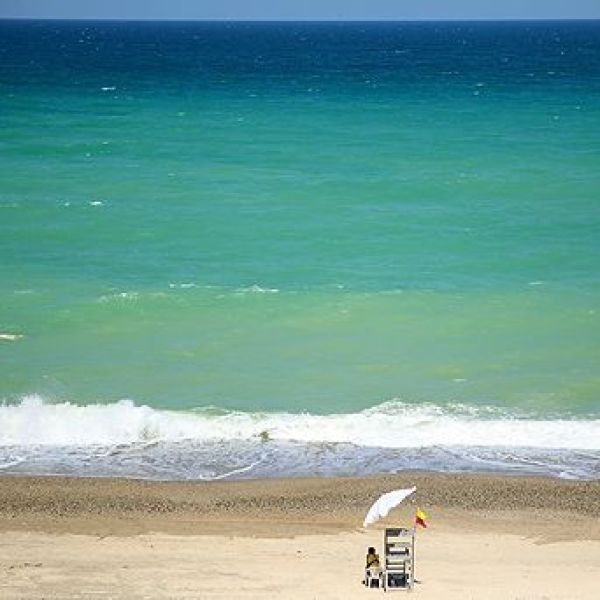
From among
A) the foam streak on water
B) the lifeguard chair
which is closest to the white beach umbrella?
the lifeguard chair

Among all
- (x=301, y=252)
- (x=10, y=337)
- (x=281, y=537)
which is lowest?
(x=281, y=537)

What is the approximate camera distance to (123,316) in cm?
2897

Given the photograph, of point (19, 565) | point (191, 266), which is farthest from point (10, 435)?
point (191, 266)

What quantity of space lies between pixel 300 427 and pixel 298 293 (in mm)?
8588

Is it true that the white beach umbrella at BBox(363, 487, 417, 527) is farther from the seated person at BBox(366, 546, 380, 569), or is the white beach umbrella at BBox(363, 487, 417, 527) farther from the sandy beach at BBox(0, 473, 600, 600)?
the seated person at BBox(366, 546, 380, 569)

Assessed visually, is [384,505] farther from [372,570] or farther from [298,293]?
[298,293]

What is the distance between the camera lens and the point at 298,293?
30984mm

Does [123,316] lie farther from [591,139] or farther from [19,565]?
[591,139]

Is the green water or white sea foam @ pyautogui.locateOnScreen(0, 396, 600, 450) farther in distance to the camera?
the green water

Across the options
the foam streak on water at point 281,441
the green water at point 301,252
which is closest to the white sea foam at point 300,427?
the foam streak on water at point 281,441

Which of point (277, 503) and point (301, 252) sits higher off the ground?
point (301, 252)

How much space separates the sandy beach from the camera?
15.7m

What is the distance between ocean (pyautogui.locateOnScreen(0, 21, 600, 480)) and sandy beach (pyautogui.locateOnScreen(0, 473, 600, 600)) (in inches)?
41.3

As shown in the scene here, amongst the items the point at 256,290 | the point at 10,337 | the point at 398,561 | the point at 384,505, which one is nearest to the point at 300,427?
the point at 384,505
